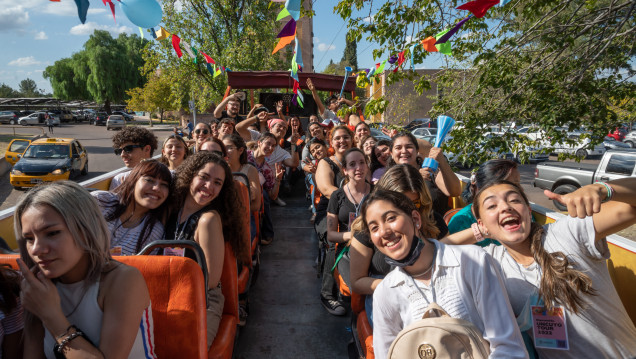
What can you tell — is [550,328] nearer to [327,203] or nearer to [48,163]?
[327,203]

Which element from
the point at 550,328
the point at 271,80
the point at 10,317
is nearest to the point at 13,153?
the point at 271,80

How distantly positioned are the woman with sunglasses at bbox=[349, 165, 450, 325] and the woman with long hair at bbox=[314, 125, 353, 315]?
94 cm

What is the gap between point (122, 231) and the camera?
92.5 inches

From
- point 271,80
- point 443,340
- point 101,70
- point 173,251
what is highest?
point 101,70

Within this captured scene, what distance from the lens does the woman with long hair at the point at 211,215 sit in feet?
7.22

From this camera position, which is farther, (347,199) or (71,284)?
(347,199)

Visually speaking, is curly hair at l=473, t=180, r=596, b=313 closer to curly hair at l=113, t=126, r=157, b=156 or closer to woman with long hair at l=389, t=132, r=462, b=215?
woman with long hair at l=389, t=132, r=462, b=215

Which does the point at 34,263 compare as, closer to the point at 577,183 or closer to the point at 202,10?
the point at 577,183

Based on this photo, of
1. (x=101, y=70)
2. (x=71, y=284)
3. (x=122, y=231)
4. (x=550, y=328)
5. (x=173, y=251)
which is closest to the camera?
(x=71, y=284)

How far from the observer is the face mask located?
5.19 ft

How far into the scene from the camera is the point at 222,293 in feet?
7.85

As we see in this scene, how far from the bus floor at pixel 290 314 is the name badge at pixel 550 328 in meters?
1.54

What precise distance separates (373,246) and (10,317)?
1.82 metres

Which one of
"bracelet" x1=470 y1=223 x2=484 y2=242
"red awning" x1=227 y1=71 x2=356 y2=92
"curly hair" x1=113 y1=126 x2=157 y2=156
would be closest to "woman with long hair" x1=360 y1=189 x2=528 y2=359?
"bracelet" x1=470 y1=223 x2=484 y2=242
